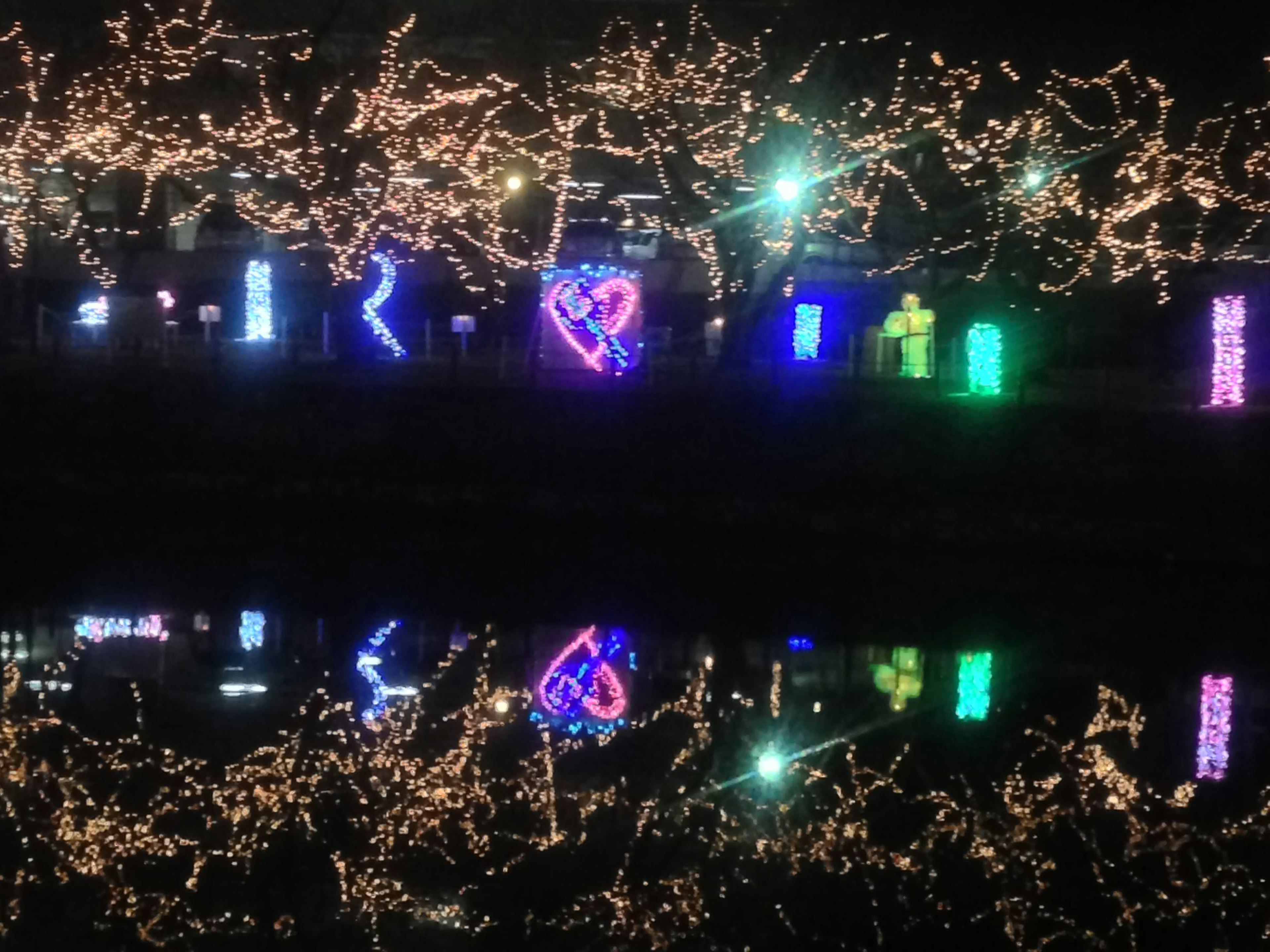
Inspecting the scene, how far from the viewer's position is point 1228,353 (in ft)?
79.1

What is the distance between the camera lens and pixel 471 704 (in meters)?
11.6

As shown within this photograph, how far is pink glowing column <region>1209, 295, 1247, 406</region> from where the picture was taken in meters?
23.8

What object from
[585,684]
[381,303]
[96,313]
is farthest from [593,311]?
[585,684]

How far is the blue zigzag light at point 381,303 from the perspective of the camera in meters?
31.0

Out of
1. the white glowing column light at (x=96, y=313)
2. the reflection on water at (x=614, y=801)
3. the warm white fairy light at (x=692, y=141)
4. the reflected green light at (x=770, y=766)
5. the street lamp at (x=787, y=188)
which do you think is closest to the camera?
the reflection on water at (x=614, y=801)

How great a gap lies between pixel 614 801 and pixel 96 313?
1057 inches

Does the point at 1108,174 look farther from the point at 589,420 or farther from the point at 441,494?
the point at 441,494

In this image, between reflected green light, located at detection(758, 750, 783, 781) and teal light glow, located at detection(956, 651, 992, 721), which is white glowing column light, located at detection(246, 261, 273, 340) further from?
reflected green light, located at detection(758, 750, 783, 781)

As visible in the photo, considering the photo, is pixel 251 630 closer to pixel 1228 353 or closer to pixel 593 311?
pixel 593 311

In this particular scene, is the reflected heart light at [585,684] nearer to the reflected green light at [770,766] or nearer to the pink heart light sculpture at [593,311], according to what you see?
the reflected green light at [770,766]

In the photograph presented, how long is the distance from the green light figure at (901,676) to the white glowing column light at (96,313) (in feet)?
68.0

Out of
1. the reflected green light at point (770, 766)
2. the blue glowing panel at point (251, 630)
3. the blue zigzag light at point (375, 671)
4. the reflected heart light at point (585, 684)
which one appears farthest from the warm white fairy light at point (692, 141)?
the reflected green light at point (770, 766)

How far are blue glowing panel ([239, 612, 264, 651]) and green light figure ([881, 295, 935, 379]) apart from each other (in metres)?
15.7

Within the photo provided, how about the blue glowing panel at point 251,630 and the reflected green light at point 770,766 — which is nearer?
the reflected green light at point 770,766
